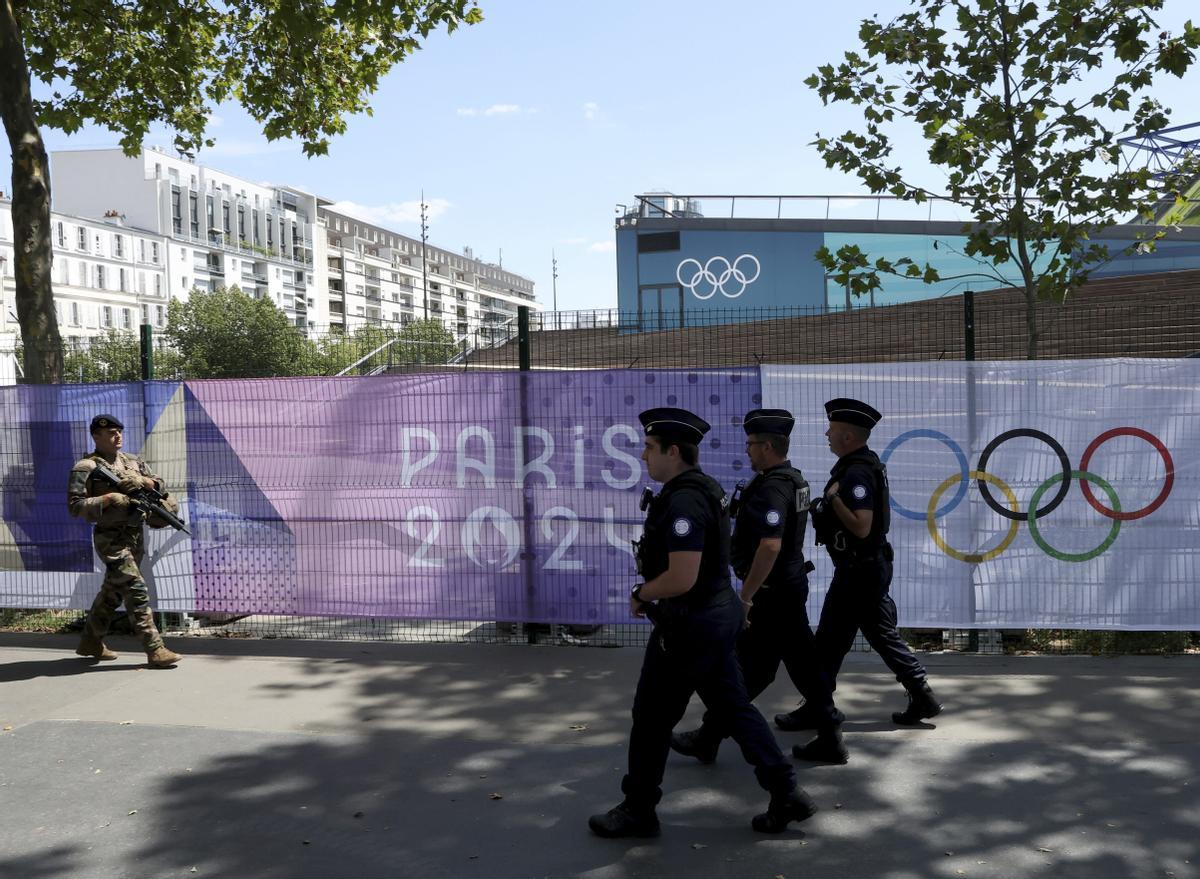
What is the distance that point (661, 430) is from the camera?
15.3 ft

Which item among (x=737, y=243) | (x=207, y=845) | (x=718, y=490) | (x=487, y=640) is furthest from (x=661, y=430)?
(x=737, y=243)

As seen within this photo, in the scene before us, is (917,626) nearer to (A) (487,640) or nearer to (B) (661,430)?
(A) (487,640)

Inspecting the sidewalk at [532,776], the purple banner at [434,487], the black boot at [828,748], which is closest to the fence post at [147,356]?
the purple banner at [434,487]

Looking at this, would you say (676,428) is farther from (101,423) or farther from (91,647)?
(91,647)

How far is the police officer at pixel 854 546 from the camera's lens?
577 cm

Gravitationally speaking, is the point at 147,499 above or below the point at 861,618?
above

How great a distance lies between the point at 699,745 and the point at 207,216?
381 feet

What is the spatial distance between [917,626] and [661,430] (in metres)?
3.95

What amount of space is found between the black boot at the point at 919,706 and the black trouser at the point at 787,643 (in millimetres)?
729

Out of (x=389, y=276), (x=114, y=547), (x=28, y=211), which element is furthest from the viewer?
(x=389, y=276)

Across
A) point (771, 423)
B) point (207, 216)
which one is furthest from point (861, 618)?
point (207, 216)

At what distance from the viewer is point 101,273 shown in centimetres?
A: 9456

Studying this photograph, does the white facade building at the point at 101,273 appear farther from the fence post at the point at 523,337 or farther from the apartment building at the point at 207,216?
the fence post at the point at 523,337

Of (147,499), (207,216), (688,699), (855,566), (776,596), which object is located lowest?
(688,699)
